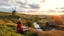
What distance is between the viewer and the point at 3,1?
3.31 m

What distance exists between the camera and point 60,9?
3.46 m

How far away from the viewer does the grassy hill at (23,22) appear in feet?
10.5

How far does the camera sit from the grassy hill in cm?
321

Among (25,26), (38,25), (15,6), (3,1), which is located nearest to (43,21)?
(38,25)

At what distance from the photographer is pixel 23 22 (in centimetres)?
330

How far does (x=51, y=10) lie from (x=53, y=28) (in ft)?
1.04

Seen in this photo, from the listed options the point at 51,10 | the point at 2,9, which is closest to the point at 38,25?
the point at 51,10

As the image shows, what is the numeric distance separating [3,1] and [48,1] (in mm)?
755

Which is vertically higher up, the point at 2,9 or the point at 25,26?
the point at 2,9

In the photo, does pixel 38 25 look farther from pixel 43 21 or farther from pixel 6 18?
pixel 6 18

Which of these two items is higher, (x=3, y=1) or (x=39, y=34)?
(x=3, y=1)

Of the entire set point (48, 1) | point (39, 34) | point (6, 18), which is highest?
point (48, 1)

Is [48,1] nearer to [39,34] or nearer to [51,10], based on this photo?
[51,10]

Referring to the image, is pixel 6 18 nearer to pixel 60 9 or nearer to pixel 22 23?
pixel 22 23
